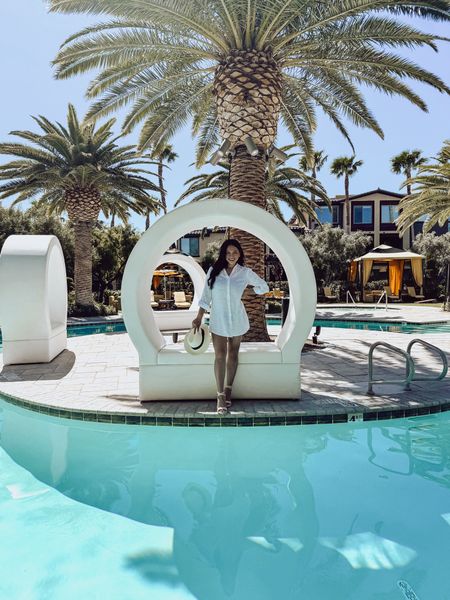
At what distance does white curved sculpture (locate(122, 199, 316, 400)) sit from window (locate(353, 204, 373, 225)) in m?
38.6

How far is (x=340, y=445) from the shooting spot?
5.54 m

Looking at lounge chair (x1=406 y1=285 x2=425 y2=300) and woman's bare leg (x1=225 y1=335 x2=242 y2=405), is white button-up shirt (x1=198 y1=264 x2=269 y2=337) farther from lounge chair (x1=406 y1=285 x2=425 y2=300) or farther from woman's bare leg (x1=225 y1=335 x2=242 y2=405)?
lounge chair (x1=406 y1=285 x2=425 y2=300)

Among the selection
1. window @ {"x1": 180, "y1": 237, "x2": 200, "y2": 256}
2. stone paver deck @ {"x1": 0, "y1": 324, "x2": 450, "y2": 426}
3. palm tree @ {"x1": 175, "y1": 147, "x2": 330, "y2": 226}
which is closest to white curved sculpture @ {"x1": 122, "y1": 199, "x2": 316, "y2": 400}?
stone paver deck @ {"x1": 0, "y1": 324, "x2": 450, "y2": 426}

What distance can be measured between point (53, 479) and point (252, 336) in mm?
6418

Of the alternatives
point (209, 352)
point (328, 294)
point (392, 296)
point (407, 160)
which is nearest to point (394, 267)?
point (392, 296)

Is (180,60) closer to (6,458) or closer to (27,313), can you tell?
(27,313)

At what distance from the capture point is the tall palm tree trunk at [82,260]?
70.9 ft

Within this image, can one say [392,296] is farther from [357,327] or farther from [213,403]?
[213,403]

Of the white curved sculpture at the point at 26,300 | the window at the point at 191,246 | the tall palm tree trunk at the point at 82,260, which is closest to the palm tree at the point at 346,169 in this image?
the window at the point at 191,246

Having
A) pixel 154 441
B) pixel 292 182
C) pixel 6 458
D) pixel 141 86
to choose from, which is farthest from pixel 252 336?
pixel 292 182

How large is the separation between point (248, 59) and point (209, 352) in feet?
21.7

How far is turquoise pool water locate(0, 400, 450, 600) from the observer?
310 cm

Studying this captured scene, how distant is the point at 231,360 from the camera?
19.9ft

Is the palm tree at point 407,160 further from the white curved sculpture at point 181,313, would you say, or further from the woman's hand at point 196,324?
the woman's hand at point 196,324
